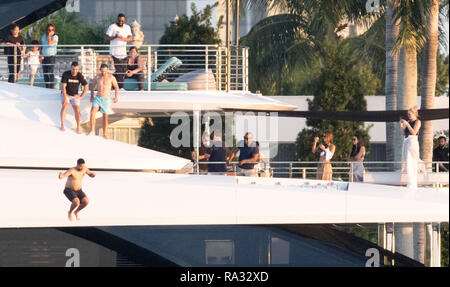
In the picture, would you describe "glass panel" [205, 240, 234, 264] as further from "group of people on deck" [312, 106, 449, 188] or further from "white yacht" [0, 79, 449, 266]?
"group of people on deck" [312, 106, 449, 188]

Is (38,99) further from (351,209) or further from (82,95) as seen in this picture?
(351,209)

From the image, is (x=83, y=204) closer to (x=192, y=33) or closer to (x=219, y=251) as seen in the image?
(x=219, y=251)

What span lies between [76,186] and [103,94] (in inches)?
64.3

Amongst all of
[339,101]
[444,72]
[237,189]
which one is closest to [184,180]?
[237,189]

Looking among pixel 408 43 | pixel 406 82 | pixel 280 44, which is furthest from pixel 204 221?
pixel 280 44

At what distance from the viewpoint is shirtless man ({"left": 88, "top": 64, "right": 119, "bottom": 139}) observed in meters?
15.4

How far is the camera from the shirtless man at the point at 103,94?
608 inches

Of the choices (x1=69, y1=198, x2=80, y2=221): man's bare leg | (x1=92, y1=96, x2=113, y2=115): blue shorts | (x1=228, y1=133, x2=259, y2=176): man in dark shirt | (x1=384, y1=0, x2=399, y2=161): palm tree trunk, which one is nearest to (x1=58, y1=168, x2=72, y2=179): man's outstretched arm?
(x1=69, y1=198, x2=80, y2=221): man's bare leg

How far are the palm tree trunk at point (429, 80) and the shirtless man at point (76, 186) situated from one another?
784cm

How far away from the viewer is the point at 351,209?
14500 millimetres

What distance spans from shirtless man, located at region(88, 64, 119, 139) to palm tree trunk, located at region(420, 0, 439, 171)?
7.09 metres

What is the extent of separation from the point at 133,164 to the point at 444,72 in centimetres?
3002

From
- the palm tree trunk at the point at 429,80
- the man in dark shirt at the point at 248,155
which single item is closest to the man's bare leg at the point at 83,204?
the man in dark shirt at the point at 248,155

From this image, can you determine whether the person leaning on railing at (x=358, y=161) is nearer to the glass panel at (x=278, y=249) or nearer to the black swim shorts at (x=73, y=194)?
the glass panel at (x=278, y=249)
